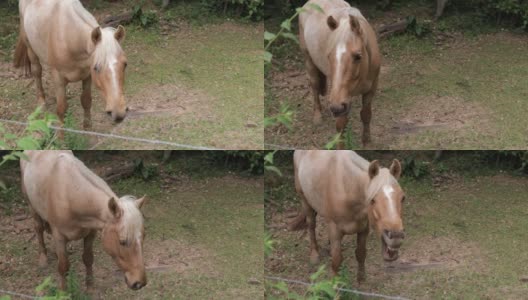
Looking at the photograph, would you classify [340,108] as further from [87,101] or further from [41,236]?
[41,236]

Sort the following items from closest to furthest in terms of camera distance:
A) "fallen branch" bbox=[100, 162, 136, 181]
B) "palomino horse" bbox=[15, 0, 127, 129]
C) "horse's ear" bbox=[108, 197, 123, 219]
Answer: "horse's ear" bbox=[108, 197, 123, 219]
"palomino horse" bbox=[15, 0, 127, 129]
"fallen branch" bbox=[100, 162, 136, 181]

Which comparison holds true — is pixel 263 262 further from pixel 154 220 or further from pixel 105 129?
pixel 105 129

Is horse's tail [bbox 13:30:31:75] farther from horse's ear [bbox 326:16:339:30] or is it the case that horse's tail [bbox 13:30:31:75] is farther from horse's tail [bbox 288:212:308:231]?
horse's ear [bbox 326:16:339:30]

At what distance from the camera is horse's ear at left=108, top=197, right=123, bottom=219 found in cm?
692

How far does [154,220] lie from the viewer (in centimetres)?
934

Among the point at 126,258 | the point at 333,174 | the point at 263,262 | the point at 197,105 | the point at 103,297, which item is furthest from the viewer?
the point at 197,105

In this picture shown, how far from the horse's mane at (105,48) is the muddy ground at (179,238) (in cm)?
211

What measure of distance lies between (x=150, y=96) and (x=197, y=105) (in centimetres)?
48

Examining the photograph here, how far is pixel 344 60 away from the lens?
711 cm

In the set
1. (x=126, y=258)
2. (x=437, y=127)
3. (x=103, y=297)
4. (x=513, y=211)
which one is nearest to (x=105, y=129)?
(x=103, y=297)

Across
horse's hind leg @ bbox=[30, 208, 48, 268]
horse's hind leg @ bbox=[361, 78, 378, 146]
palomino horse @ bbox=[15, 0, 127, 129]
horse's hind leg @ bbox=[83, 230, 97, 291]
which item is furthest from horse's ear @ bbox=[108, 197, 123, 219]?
horse's hind leg @ bbox=[361, 78, 378, 146]

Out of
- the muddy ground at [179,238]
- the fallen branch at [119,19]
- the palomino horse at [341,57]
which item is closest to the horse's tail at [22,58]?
the muddy ground at [179,238]

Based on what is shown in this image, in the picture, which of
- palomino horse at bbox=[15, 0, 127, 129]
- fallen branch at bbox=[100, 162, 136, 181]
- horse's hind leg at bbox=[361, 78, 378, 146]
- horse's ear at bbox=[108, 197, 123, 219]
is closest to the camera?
horse's ear at bbox=[108, 197, 123, 219]

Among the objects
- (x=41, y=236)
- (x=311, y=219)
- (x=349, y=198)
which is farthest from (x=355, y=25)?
(x=41, y=236)
